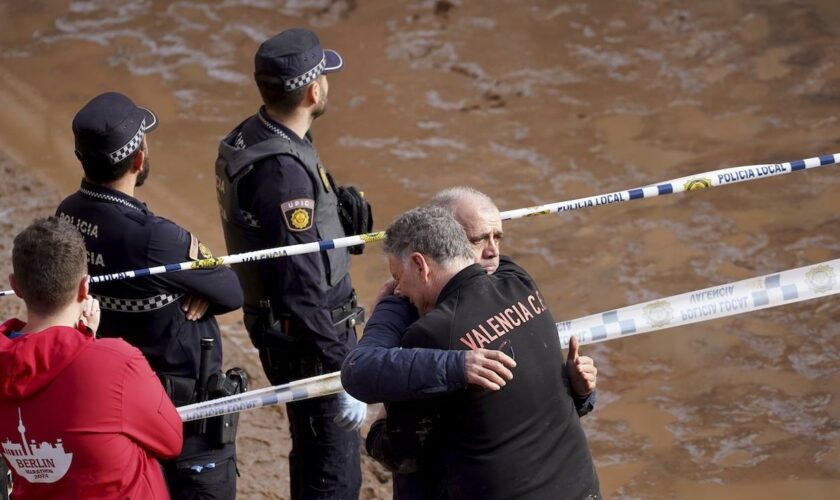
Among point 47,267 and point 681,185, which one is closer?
point 47,267

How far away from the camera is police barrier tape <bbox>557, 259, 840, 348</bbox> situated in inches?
165

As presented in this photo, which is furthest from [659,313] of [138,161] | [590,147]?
[590,147]

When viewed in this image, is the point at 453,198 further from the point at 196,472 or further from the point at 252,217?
the point at 196,472

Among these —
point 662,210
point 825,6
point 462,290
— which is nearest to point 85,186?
point 462,290

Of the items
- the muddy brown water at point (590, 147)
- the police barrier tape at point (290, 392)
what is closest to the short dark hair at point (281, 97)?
the police barrier tape at point (290, 392)

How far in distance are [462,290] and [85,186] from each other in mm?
1503

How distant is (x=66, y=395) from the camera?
9.06 feet

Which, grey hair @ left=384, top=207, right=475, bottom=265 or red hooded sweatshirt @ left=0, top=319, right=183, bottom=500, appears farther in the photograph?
A: grey hair @ left=384, top=207, right=475, bottom=265

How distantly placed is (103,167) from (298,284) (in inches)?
34.1

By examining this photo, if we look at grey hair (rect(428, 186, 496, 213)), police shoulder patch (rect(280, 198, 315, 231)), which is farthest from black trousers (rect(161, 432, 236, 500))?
grey hair (rect(428, 186, 496, 213))

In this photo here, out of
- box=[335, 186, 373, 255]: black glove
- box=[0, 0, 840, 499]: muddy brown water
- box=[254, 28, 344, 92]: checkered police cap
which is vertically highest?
box=[254, 28, 344, 92]: checkered police cap

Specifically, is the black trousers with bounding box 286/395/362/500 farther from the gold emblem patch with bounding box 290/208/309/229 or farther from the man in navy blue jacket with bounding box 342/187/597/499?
the man in navy blue jacket with bounding box 342/187/597/499

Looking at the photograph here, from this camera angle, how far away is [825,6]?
9.68 m

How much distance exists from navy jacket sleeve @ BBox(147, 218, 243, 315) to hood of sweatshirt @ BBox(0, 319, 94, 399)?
2.82ft
